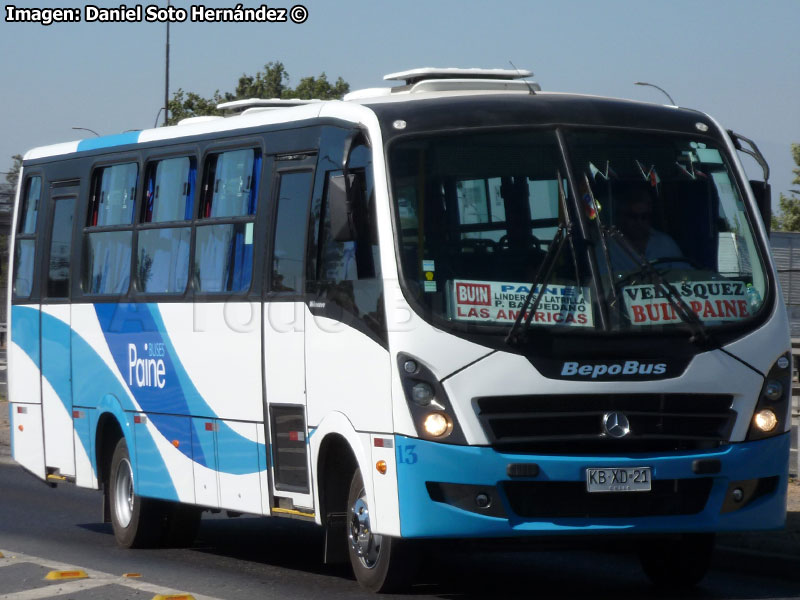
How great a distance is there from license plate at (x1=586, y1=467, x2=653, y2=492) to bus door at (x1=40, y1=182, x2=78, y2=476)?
6337 mm

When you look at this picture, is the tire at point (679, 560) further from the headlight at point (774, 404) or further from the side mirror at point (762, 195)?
the side mirror at point (762, 195)

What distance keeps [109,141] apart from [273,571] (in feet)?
14.2

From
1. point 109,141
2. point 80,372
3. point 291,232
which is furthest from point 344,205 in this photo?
point 80,372

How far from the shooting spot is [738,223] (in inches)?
388

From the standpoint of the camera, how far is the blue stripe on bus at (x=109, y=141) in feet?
44.1

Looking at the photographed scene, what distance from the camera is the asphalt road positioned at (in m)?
9.92

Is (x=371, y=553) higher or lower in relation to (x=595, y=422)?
lower

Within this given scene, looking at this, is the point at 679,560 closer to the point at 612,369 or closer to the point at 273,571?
the point at 612,369

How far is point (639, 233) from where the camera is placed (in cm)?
948

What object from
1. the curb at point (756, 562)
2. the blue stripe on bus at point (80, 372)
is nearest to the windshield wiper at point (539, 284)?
the curb at point (756, 562)

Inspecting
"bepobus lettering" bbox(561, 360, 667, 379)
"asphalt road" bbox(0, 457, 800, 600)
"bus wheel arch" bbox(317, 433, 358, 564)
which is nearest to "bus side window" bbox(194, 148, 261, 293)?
"bus wheel arch" bbox(317, 433, 358, 564)

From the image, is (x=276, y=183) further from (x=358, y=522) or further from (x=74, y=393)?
(x=74, y=393)

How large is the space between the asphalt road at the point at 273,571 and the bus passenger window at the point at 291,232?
1910mm

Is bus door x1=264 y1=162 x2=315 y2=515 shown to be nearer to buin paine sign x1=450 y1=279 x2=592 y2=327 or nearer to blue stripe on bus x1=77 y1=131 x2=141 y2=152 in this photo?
buin paine sign x1=450 y1=279 x2=592 y2=327
